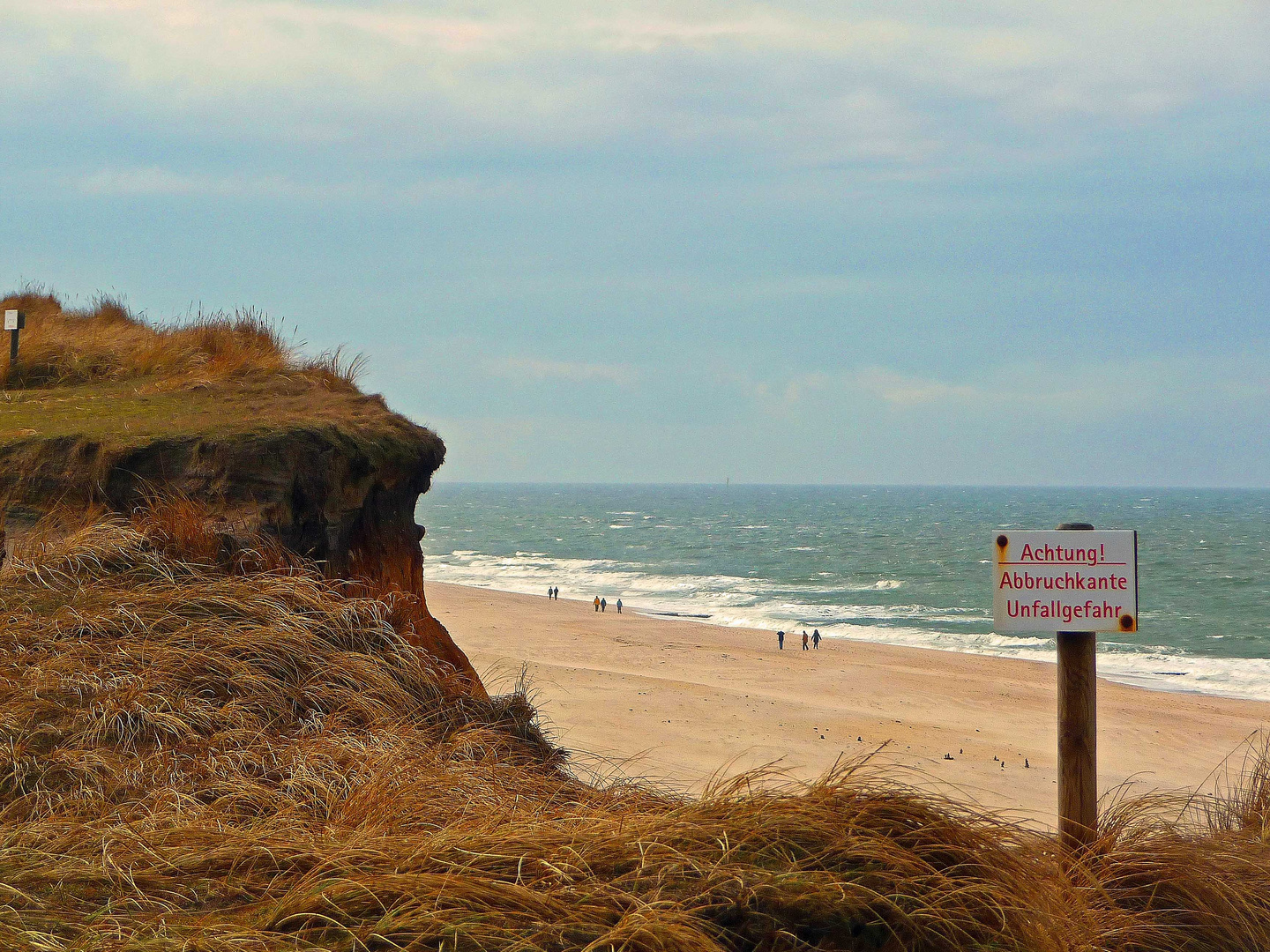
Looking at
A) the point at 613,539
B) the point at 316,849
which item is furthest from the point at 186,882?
the point at 613,539

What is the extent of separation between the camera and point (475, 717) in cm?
584

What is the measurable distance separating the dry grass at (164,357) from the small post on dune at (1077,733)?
6592 millimetres

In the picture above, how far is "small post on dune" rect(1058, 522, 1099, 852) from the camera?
4254 mm

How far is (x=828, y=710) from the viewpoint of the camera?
17.7m

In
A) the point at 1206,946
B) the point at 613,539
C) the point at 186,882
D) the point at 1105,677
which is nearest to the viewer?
the point at 186,882

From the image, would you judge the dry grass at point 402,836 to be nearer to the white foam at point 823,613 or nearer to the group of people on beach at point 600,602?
the white foam at point 823,613

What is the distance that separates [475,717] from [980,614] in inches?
1397

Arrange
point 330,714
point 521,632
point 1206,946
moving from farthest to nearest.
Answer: point 521,632 < point 330,714 < point 1206,946

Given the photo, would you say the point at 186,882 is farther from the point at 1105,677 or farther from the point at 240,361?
the point at 1105,677

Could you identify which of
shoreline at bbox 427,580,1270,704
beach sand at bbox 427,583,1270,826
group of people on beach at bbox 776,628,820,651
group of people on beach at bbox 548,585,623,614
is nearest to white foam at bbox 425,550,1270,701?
shoreline at bbox 427,580,1270,704

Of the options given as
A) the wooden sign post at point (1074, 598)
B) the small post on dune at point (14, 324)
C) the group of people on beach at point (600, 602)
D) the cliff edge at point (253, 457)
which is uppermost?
the small post on dune at point (14, 324)

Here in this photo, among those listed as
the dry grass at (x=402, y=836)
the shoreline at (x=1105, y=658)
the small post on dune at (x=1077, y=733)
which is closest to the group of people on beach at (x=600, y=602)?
the shoreline at (x=1105, y=658)

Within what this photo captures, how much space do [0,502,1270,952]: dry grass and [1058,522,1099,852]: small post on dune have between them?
17 cm

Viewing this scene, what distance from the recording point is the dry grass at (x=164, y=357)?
9227mm
